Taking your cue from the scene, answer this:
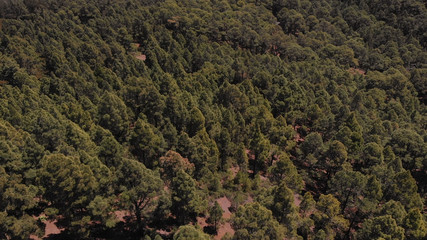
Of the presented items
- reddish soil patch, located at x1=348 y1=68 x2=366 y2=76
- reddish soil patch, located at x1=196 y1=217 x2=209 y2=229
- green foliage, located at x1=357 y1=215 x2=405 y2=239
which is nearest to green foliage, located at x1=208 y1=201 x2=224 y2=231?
reddish soil patch, located at x1=196 y1=217 x2=209 y2=229

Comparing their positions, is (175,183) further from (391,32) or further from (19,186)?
(391,32)

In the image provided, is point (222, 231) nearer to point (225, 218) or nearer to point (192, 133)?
point (225, 218)

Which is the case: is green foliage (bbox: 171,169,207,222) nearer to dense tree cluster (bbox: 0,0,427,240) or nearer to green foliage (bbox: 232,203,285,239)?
dense tree cluster (bbox: 0,0,427,240)

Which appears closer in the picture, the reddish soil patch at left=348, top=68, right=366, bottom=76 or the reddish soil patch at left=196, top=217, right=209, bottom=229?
the reddish soil patch at left=196, top=217, right=209, bottom=229

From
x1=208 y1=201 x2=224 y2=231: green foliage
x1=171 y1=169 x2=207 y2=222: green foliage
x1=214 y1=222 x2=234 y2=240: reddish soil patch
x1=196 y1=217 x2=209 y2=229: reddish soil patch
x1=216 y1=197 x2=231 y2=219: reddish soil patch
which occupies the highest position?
x1=171 y1=169 x2=207 y2=222: green foliage

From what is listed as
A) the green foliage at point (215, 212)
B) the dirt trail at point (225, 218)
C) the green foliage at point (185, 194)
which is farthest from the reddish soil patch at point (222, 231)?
the green foliage at point (185, 194)

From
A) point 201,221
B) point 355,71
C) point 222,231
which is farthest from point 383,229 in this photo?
point 355,71

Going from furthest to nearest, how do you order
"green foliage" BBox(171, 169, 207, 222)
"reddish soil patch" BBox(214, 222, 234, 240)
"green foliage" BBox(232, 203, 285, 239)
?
"reddish soil patch" BBox(214, 222, 234, 240), "green foliage" BBox(171, 169, 207, 222), "green foliage" BBox(232, 203, 285, 239)

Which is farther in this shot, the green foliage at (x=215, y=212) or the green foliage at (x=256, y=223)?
the green foliage at (x=215, y=212)

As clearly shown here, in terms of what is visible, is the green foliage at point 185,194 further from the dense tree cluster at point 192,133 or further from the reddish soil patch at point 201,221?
the reddish soil patch at point 201,221
